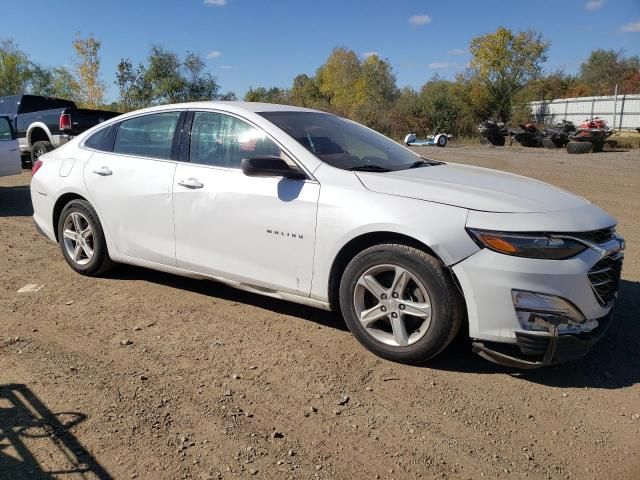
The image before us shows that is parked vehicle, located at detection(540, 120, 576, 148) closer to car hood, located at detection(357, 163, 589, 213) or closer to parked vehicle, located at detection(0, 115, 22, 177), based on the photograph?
parked vehicle, located at detection(0, 115, 22, 177)

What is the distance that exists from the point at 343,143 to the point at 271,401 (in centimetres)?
211

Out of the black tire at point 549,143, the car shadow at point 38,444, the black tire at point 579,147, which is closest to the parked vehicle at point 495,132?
the black tire at point 549,143

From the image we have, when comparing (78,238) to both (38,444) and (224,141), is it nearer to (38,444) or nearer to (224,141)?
(224,141)

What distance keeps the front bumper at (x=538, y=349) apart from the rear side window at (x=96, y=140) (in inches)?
149

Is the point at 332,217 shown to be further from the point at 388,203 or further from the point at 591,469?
the point at 591,469

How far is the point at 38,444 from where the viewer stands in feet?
8.68

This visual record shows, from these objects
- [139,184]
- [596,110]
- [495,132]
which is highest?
[596,110]

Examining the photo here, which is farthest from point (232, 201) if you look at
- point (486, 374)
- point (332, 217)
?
point (486, 374)

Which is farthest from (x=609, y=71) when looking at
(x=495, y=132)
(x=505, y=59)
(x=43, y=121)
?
(x=43, y=121)

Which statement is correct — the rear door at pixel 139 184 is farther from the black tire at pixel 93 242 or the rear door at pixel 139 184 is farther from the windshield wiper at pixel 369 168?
the windshield wiper at pixel 369 168

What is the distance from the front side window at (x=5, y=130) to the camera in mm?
9945

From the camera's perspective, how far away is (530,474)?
2510 millimetres

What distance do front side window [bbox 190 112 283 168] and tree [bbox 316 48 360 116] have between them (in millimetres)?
67883

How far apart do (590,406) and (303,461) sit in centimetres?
168
